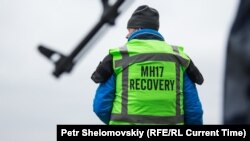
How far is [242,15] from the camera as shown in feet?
2.12

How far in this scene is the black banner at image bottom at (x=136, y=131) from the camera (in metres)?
2.91

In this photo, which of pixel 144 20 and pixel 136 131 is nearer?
pixel 136 131

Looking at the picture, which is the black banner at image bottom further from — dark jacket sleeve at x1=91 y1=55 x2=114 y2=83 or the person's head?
the person's head

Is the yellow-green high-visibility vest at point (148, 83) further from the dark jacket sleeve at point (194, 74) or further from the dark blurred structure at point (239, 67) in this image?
the dark blurred structure at point (239, 67)

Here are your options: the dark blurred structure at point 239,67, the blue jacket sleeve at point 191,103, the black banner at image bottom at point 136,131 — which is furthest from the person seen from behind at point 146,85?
the dark blurred structure at point 239,67

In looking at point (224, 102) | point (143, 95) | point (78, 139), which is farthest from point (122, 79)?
point (224, 102)

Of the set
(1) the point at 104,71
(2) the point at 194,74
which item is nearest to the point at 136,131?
(1) the point at 104,71

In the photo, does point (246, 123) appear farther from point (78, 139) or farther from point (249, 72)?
point (78, 139)

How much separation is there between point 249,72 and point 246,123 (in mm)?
61

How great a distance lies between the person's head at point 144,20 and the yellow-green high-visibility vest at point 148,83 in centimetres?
14

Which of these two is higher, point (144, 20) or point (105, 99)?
point (144, 20)

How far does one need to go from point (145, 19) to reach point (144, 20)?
0.02m

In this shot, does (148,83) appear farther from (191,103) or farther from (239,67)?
(239,67)

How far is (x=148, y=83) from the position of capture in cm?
336
